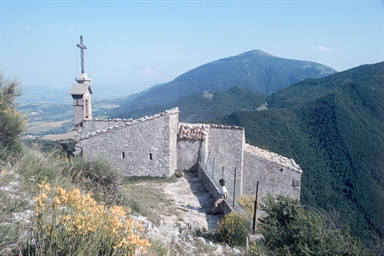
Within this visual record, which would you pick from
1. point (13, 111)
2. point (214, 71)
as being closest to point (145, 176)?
point (13, 111)

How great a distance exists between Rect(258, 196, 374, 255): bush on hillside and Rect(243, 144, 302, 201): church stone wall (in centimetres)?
794

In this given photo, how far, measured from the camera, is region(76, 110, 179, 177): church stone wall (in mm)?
13172

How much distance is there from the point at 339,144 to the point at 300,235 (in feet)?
103

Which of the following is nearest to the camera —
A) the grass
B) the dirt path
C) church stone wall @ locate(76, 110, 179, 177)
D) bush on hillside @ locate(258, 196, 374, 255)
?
the grass

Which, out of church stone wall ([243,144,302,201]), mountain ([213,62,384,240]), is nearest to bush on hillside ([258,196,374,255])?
church stone wall ([243,144,302,201])

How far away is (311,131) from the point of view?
36.7 metres

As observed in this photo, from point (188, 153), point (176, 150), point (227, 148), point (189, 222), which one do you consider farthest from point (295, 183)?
point (189, 222)

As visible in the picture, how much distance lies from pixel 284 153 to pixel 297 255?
82.4 ft

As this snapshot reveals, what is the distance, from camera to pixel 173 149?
13.7m

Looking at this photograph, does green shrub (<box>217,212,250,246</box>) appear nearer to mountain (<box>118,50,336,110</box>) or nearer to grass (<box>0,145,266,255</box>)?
grass (<box>0,145,266,255</box>)

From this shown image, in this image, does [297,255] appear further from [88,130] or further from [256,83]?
[256,83]

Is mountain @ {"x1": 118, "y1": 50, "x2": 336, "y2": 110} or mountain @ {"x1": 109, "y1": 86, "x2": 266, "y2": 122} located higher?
mountain @ {"x1": 118, "y1": 50, "x2": 336, "y2": 110}

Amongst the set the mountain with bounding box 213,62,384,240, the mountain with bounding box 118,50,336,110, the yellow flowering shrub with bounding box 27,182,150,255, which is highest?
the mountain with bounding box 118,50,336,110

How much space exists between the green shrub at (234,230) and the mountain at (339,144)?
60.7ft
